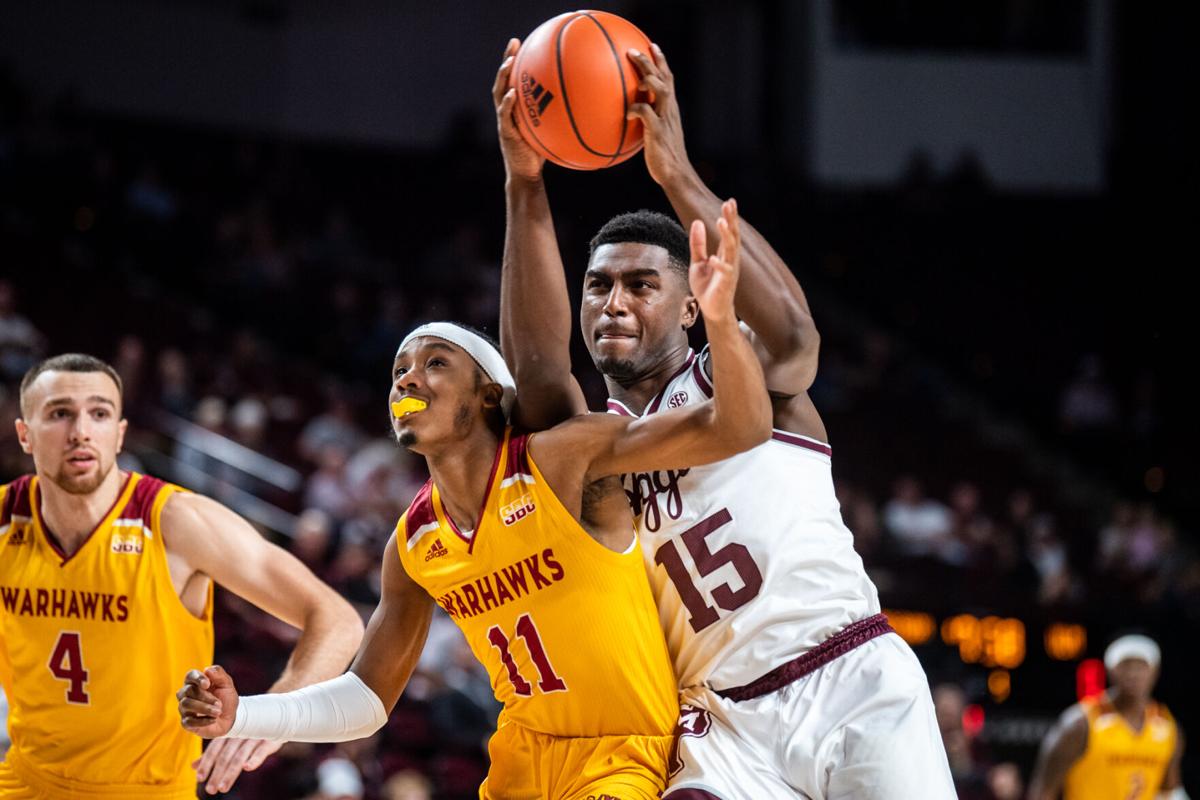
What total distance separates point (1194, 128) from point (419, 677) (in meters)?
13.8

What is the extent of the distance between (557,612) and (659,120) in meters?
1.35

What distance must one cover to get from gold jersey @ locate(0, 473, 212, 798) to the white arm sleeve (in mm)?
615

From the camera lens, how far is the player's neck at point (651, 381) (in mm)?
4438

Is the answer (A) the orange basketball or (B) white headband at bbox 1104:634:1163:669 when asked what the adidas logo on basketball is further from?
(B) white headband at bbox 1104:634:1163:669

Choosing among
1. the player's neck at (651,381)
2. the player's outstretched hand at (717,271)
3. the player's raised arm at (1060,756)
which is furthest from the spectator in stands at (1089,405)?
the player's outstretched hand at (717,271)

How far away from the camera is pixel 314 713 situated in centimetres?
425

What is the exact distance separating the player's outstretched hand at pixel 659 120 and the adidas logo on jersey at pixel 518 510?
92cm

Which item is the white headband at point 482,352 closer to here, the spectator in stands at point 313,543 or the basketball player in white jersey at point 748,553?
the basketball player in white jersey at point 748,553

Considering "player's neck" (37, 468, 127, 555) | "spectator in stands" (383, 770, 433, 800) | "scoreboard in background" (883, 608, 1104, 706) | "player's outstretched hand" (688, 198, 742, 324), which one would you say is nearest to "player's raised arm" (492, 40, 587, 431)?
"player's outstretched hand" (688, 198, 742, 324)

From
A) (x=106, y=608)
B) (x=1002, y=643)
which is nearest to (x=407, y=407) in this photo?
(x=106, y=608)

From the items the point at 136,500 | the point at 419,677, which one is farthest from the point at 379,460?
the point at 136,500

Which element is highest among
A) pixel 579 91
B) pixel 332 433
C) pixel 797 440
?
pixel 579 91

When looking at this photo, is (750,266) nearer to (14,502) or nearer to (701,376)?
(701,376)

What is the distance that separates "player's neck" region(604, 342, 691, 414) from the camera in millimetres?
4438
